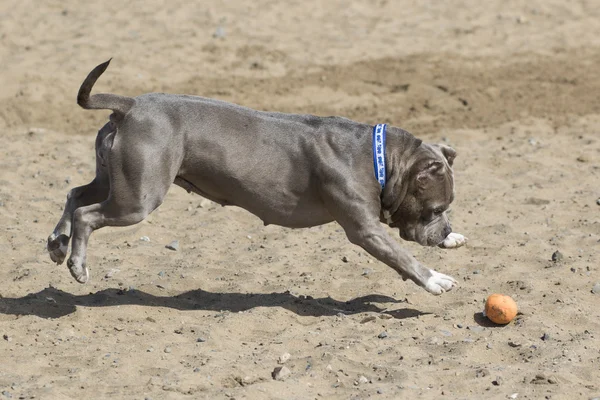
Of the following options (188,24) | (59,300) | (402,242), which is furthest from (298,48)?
(59,300)

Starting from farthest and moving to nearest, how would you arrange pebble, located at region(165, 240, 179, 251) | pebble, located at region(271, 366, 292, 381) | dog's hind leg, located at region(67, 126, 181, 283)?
pebble, located at region(165, 240, 179, 251) → dog's hind leg, located at region(67, 126, 181, 283) → pebble, located at region(271, 366, 292, 381)

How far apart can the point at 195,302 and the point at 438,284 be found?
1.76 meters

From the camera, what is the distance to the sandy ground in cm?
A: 595

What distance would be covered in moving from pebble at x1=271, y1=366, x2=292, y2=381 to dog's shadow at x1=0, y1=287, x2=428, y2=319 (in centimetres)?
119

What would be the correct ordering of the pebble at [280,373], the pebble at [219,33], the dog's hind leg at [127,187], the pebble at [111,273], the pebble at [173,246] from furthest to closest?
the pebble at [219,33] → the pebble at [173,246] → the pebble at [111,273] → the dog's hind leg at [127,187] → the pebble at [280,373]

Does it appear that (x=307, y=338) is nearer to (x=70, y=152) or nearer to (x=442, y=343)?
(x=442, y=343)

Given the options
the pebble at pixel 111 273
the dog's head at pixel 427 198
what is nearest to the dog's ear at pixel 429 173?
the dog's head at pixel 427 198

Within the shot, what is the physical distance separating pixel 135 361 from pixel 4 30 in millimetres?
9372

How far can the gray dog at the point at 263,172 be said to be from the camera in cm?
655

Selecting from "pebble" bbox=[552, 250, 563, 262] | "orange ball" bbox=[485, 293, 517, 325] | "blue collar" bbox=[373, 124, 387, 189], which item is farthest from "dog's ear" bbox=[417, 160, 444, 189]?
"pebble" bbox=[552, 250, 563, 262]

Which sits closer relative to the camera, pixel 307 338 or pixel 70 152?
pixel 307 338

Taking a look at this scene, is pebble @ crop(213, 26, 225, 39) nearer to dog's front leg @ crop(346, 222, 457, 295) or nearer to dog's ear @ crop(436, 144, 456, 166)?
dog's ear @ crop(436, 144, 456, 166)

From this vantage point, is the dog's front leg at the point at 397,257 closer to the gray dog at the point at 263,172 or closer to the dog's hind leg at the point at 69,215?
the gray dog at the point at 263,172

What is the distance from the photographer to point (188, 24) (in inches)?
577
